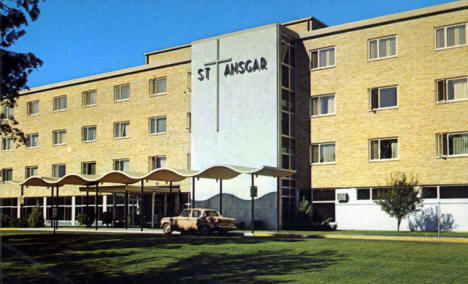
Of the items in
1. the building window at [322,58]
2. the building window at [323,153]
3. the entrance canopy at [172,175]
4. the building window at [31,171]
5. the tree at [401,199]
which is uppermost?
the building window at [322,58]

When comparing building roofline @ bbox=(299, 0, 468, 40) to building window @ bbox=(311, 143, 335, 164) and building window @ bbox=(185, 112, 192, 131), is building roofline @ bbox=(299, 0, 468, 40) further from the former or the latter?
building window @ bbox=(185, 112, 192, 131)

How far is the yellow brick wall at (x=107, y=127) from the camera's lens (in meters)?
44.5

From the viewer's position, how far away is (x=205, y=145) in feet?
135

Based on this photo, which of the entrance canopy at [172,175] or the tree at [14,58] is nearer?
the tree at [14,58]

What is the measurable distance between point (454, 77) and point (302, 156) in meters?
10.4

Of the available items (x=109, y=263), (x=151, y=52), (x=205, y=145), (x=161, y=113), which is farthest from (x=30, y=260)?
(x=151, y=52)

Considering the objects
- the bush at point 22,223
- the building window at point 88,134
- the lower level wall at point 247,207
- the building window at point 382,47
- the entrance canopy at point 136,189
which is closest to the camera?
the building window at point 382,47

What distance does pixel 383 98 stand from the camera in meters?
35.8

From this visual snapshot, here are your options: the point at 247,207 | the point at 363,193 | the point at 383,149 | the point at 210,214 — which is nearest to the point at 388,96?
the point at 383,149

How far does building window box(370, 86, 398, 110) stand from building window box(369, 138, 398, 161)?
1991 mm

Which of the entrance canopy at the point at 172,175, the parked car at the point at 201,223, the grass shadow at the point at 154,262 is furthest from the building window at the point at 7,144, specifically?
the grass shadow at the point at 154,262

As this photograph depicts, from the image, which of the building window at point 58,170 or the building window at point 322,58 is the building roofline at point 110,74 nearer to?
the building window at point 58,170

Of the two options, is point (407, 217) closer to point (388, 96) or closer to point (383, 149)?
point (383, 149)

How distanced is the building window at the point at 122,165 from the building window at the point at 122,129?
6.43 ft
